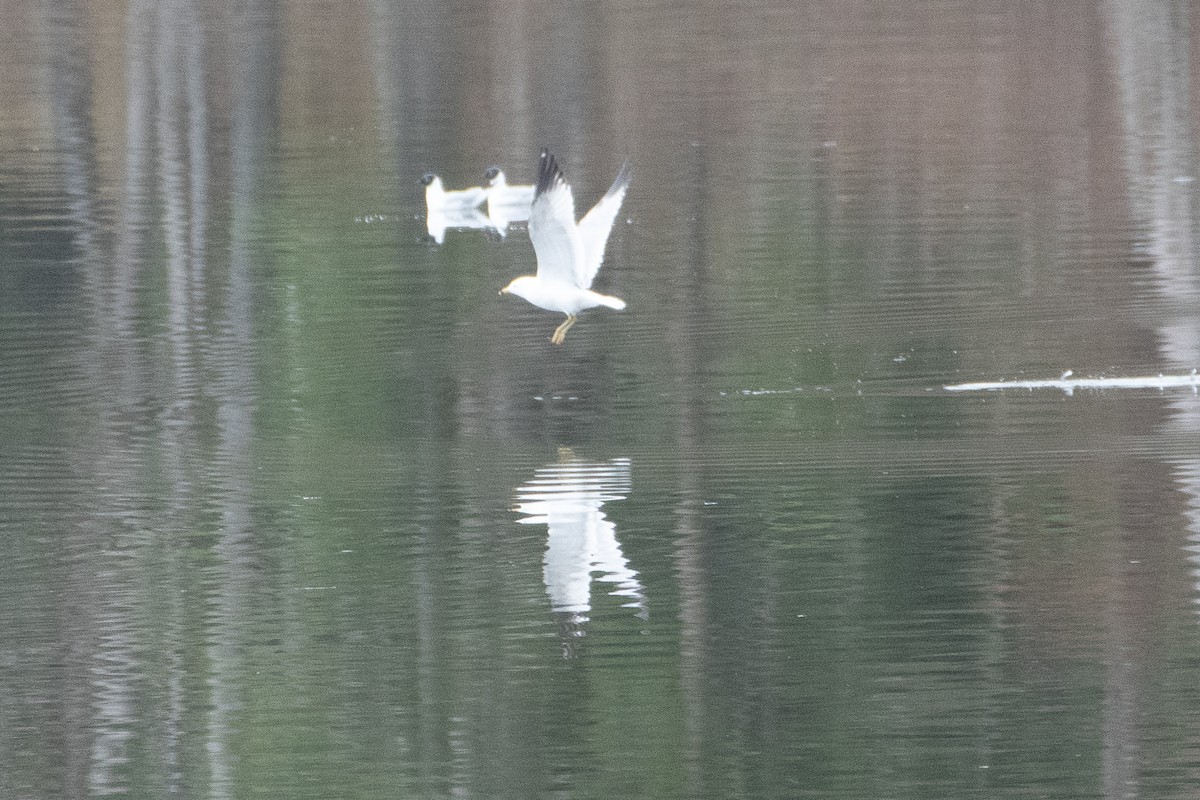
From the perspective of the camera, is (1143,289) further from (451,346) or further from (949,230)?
(451,346)

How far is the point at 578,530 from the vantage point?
10.4 meters

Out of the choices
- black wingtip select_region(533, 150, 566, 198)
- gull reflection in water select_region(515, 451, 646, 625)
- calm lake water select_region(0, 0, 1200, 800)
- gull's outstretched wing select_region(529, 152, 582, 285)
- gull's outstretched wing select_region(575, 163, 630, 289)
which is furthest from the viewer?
gull's outstretched wing select_region(575, 163, 630, 289)

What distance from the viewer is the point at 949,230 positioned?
19828 mm

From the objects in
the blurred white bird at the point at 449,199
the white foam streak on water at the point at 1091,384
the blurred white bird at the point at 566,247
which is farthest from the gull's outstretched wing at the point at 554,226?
the blurred white bird at the point at 449,199

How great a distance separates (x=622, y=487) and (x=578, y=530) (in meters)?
0.84

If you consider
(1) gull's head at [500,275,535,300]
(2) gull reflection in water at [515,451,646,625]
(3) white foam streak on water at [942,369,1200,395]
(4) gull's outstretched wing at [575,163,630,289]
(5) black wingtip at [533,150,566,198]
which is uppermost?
(5) black wingtip at [533,150,566,198]

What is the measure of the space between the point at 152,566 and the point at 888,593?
313 cm

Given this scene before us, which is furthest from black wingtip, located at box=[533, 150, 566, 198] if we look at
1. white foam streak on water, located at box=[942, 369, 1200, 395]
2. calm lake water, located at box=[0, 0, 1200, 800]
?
white foam streak on water, located at box=[942, 369, 1200, 395]

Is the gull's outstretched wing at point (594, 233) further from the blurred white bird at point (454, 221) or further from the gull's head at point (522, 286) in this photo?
the blurred white bird at point (454, 221)

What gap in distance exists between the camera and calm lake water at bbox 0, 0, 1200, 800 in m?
7.88

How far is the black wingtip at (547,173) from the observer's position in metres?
12.2

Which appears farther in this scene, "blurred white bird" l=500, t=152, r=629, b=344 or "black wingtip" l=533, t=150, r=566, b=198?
"blurred white bird" l=500, t=152, r=629, b=344

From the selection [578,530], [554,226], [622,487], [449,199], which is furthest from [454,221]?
[578,530]

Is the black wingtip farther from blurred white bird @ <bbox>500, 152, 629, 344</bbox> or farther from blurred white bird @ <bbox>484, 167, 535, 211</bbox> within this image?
blurred white bird @ <bbox>484, 167, 535, 211</bbox>
